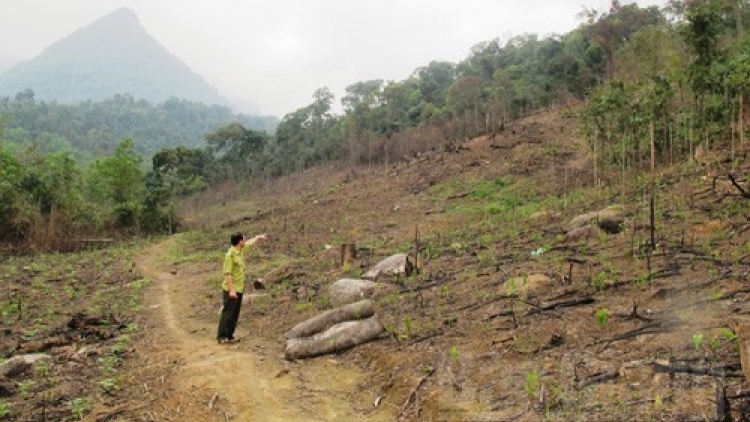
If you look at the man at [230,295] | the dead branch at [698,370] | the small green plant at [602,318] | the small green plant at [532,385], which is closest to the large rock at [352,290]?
the man at [230,295]

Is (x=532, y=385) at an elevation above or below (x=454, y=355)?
above

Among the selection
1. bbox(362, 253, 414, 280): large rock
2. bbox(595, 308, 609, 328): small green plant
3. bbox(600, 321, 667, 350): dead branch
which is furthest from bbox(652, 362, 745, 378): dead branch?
bbox(362, 253, 414, 280): large rock

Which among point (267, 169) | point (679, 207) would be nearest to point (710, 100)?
point (679, 207)

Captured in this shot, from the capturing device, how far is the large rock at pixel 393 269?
1138cm

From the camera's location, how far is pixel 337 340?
776 centimetres

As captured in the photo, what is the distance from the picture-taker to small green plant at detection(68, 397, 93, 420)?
6.16 metres

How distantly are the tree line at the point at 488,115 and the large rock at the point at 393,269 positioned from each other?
839cm

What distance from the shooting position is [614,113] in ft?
66.2

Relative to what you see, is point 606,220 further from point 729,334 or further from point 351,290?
point 729,334

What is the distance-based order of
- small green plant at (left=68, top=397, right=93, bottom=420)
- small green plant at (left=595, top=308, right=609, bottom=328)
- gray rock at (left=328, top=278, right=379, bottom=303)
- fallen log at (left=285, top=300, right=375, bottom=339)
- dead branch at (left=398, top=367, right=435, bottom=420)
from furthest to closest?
gray rock at (left=328, top=278, right=379, bottom=303) < fallen log at (left=285, top=300, right=375, bottom=339) < small green plant at (left=595, top=308, right=609, bottom=328) < small green plant at (left=68, top=397, right=93, bottom=420) < dead branch at (left=398, top=367, right=435, bottom=420)

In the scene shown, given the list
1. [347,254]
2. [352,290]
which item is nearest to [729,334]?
[352,290]

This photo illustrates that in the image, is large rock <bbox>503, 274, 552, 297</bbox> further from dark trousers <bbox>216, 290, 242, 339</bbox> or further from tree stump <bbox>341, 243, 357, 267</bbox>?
tree stump <bbox>341, 243, 357, 267</bbox>

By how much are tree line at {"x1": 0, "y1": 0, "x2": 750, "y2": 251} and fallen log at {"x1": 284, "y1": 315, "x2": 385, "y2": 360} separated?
448 inches

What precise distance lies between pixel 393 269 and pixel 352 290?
1.44 metres
